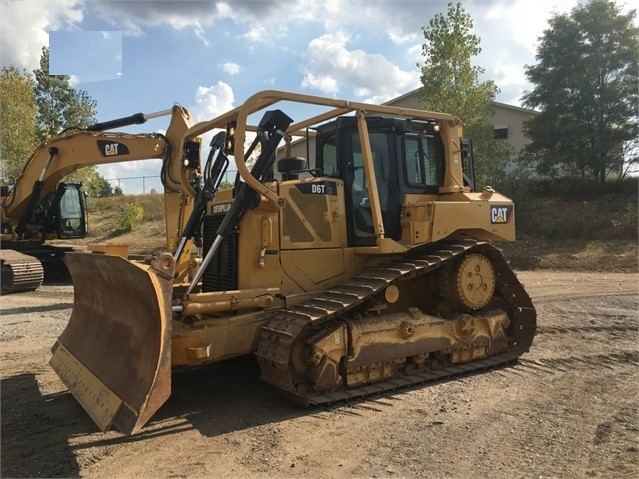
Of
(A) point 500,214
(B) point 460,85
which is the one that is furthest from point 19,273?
(B) point 460,85

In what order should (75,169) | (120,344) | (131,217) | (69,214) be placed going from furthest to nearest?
1. (131,217)
2. (69,214)
3. (75,169)
4. (120,344)

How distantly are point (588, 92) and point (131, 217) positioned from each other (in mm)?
24203

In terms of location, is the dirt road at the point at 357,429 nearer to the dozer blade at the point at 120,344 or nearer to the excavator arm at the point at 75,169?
the dozer blade at the point at 120,344

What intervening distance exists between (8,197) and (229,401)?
12.8m

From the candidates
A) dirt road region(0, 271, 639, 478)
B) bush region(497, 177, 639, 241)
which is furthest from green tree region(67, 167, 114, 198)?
dirt road region(0, 271, 639, 478)

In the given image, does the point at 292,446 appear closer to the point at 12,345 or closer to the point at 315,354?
the point at 315,354

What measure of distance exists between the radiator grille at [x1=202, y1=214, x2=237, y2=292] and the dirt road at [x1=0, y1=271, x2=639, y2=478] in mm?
1114

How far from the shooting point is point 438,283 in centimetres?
663

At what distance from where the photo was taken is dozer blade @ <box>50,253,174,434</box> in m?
4.30

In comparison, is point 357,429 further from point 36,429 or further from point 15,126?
point 15,126

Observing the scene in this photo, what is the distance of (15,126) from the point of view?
28594mm

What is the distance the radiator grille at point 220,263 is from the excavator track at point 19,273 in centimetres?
927

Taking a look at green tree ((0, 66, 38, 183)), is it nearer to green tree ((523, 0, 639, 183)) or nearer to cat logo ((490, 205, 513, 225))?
green tree ((523, 0, 639, 183))

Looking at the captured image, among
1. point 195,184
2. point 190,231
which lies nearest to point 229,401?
point 190,231
